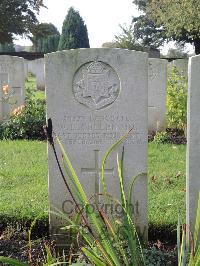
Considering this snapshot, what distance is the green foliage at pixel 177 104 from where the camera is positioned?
8.41 metres

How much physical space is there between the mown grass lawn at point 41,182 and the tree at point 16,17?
94.5 feet

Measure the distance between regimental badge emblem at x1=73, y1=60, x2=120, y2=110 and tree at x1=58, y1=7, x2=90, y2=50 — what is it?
24.7 meters

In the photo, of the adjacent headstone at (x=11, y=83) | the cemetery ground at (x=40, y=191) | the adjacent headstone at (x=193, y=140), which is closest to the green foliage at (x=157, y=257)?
the adjacent headstone at (x=193, y=140)

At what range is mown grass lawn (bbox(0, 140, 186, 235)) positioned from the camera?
4316 millimetres

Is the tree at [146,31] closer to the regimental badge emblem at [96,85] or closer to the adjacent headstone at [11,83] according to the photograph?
the adjacent headstone at [11,83]

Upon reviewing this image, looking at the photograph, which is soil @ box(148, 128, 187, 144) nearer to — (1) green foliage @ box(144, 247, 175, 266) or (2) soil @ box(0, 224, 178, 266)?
(2) soil @ box(0, 224, 178, 266)

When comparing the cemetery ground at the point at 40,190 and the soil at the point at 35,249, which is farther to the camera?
the cemetery ground at the point at 40,190

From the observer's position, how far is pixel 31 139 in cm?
832

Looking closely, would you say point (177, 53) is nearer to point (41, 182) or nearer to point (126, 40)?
point (126, 40)

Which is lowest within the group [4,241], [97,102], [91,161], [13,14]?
[4,241]

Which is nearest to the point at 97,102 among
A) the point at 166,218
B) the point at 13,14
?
the point at 166,218

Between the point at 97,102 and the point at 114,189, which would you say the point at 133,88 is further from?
the point at 114,189

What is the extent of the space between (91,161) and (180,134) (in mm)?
5194

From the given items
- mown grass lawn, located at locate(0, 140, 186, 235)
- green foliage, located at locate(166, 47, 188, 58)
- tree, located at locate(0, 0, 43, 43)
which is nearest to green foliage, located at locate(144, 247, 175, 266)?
mown grass lawn, located at locate(0, 140, 186, 235)
